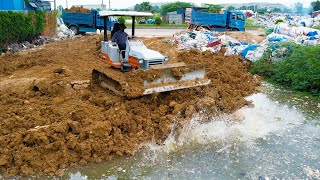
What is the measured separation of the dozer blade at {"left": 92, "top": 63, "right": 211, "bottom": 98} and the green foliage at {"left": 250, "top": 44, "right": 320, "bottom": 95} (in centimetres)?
439

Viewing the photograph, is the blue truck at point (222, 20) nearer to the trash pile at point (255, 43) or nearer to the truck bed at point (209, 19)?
the truck bed at point (209, 19)

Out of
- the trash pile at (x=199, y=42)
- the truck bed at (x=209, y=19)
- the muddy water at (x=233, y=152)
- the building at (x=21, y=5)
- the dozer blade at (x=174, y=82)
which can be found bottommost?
the muddy water at (x=233, y=152)

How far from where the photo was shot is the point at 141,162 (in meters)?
6.29

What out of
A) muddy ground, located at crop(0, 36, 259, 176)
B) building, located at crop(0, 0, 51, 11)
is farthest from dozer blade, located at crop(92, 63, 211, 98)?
building, located at crop(0, 0, 51, 11)

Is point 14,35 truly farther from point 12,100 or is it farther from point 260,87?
point 260,87

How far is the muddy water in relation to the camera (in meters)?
5.96

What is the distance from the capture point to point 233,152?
6.74 meters

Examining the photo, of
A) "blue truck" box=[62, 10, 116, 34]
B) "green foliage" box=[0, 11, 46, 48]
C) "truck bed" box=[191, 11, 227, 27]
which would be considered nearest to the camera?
"green foliage" box=[0, 11, 46, 48]

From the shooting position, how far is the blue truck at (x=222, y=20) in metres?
27.4

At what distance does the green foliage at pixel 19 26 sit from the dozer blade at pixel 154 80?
11765mm

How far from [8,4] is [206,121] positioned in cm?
2162

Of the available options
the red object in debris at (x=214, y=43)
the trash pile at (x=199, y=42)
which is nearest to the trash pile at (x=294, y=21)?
the trash pile at (x=199, y=42)

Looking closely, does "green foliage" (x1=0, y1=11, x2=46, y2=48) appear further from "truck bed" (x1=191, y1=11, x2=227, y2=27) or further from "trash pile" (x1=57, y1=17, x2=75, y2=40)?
"truck bed" (x1=191, y1=11, x2=227, y2=27)

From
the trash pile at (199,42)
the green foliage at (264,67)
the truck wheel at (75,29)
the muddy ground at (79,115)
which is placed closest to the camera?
the muddy ground at (79,115)
